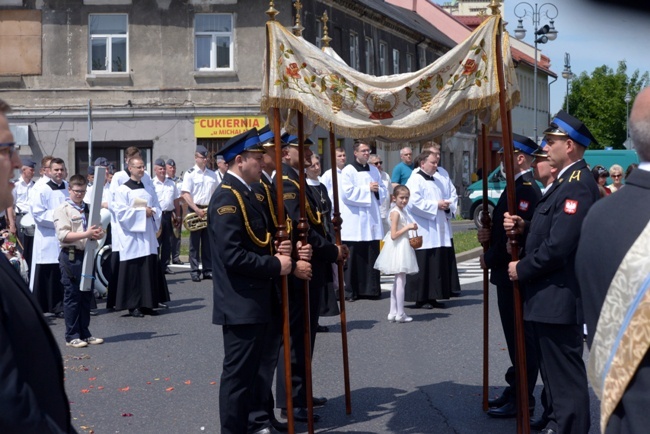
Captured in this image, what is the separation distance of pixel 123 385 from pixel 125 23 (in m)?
25.6

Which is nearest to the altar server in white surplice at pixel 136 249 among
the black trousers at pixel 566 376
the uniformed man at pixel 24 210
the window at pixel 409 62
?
the uniformed man at pixel 24 210

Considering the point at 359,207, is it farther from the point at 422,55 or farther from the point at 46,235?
the point at 422,55

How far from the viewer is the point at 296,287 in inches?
289

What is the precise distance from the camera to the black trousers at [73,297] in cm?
1076

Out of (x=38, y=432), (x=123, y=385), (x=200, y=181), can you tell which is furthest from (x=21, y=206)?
(x=38, y=432)

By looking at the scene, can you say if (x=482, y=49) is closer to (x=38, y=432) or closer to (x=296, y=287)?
(x=296, y=287)

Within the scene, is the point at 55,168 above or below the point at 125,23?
below

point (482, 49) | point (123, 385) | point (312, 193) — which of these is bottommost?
point (123, 385)

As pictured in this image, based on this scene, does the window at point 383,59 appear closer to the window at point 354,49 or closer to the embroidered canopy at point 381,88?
Answer: the window at point 354,49

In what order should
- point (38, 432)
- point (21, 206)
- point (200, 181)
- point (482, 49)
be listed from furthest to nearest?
point (200, 181) → point (21, 206) → point (482, 49) → point (38, 432)

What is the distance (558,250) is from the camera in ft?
19.8

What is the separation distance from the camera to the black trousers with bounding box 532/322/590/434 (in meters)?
6.07

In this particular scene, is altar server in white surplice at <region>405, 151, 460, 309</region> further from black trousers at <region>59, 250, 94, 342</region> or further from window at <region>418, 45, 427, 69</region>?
window at <region>418, 45, 427, 69</region>

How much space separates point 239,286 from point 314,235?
1464 mm
